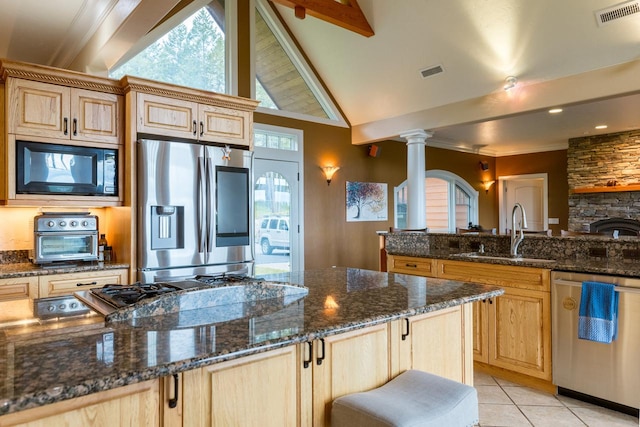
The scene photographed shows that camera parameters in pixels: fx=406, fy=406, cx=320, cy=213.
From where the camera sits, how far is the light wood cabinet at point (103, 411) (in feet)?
3.02

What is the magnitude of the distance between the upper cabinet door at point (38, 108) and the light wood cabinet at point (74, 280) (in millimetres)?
1078

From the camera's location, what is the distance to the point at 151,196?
3.34m

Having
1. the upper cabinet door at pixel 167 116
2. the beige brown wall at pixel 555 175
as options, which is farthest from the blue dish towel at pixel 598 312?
the beige brown wall at pixel 555 175

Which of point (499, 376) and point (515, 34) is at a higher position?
point (515, 34)

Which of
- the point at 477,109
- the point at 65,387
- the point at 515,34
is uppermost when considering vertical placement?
the point at 515,34

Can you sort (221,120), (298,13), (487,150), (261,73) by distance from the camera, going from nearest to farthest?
(221,120)
(298,13)
(261,73)
(487,150)

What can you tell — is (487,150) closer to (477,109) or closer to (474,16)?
(477,109)

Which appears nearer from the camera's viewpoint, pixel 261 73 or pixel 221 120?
pixel 221 120

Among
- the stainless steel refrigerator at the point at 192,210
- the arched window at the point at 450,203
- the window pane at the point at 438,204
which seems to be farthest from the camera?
the window pane at the point at 438,204

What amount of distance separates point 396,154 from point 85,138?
5081 mm

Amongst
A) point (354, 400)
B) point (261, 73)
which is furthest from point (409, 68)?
point (354, 400)

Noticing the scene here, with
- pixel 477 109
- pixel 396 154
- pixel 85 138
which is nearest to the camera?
pixel 85 138

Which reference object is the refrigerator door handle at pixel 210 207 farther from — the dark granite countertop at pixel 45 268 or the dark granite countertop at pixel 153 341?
the dark granite countertop at pixel 153 341

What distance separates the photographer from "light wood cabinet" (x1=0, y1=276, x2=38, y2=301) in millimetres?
2801
